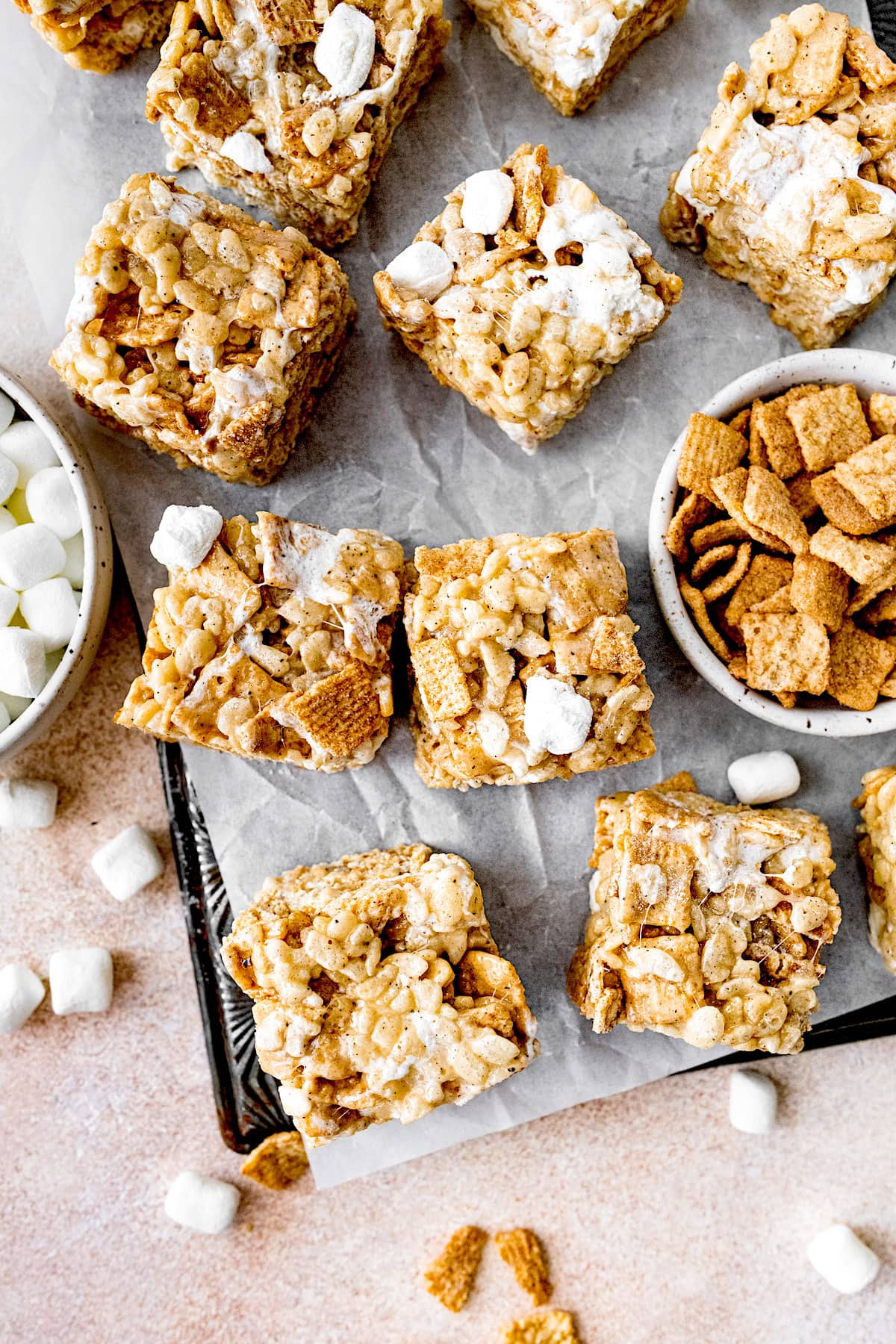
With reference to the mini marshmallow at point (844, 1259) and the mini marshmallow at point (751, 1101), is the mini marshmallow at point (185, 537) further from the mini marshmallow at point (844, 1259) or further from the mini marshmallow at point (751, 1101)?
the mini marshmallow at point (844, 1259)

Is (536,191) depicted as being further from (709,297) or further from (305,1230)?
(305,1230)

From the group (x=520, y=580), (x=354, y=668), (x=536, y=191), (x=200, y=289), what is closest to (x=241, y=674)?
(x=354, y=668)

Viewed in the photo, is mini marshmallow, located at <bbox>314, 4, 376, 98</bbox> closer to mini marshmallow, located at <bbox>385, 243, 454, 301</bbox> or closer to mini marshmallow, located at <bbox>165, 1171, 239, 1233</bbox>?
mini marshmallow, located at <bbox>385, 243, 454, 301</bbox>

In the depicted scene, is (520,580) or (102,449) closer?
(520,580)

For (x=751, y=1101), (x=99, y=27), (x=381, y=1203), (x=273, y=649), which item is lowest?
(x=751, y=1101)

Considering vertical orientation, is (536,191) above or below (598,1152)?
above

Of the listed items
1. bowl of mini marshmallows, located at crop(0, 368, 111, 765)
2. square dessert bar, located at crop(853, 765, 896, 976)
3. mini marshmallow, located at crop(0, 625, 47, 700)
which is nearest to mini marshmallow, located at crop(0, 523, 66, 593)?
bowl of mini marshmallows, located at crop(0, 368, 111, 765)

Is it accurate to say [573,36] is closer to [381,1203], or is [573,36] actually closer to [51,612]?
[51,612]

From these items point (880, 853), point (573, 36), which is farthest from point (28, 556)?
point (880, 853)
